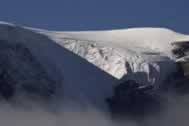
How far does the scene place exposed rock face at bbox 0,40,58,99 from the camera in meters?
39.7

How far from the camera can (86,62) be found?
45781 millimetres

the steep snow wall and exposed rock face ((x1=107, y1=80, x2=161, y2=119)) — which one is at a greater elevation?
the steep snow wall

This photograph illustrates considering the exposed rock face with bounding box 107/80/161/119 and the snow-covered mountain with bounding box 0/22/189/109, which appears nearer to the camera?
the snow-covered mountain with bounding box 0/22/189/109

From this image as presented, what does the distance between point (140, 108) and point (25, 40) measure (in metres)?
7.76

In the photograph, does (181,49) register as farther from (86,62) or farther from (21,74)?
(21,74)

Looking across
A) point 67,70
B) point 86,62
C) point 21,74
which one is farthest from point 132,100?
point 21,74

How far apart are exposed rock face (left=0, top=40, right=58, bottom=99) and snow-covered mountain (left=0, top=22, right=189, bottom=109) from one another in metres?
0.08

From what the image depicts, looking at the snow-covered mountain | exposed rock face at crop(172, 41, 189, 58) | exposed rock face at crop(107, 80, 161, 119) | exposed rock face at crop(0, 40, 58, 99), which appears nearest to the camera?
exposed rock face at crop(0, 40, 58, 99)

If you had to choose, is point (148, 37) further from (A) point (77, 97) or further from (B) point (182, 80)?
(A) point (77, 97)

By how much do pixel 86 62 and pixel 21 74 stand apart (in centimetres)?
615

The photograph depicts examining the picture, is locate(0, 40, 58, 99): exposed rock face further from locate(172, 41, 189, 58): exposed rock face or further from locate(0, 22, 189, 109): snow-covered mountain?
locate(172, 41, 189, 58): exposed rock face

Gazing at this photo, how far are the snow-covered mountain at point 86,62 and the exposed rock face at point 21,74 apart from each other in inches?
3.1

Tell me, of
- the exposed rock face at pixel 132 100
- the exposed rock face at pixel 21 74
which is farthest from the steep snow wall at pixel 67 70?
the exposed rock face at pixel 132 100

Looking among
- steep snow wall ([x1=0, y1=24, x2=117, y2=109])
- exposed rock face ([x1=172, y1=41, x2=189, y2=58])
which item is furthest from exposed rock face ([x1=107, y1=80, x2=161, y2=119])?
exposed rock face ([x1=172, y1=41, x2=189, y2=58])
